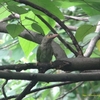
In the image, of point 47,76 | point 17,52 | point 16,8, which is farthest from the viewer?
point 17,52

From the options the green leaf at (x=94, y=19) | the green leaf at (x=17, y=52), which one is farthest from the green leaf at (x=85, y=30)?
the green leaf at (x=17, y=52)

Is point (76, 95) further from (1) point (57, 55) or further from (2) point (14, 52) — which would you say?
(1) point (57, 55)

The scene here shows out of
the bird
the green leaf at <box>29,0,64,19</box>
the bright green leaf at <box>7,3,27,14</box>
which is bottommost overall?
the bird

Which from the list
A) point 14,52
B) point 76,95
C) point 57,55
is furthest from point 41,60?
point 76,95

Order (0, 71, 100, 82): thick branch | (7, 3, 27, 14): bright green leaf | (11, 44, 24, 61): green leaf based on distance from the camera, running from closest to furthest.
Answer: (0, 71, 100, 82): thick branch < (7, 3, 27, 14): bright green leaf < (11, 44, 24, 61): green leaf

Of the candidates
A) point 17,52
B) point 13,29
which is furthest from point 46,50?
point 17,52

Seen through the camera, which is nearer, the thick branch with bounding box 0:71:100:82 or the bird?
the thick branch with bounding box 0:71:100:82

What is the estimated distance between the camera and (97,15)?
0.52 m

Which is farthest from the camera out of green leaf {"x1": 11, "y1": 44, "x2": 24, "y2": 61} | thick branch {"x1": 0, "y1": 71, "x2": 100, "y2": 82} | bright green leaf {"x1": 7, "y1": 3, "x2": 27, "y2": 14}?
green leaf {"x1": 11, "y1": 44, "x2": 24, "y2": 61}

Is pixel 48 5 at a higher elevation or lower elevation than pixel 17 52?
higher

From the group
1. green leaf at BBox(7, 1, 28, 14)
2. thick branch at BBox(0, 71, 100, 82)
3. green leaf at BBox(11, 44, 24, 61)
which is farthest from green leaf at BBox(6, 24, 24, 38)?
green leaf at BBox(11, 44, 24, 61)

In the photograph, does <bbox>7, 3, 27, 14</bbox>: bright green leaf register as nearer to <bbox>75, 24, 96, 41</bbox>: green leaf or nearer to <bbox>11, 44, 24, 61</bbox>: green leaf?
<bbox>75, 24, 96, 41</bbox>: green leaf

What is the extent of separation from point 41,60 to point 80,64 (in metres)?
0.07

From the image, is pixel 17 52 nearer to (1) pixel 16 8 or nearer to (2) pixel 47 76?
(1) pixel 16 8
